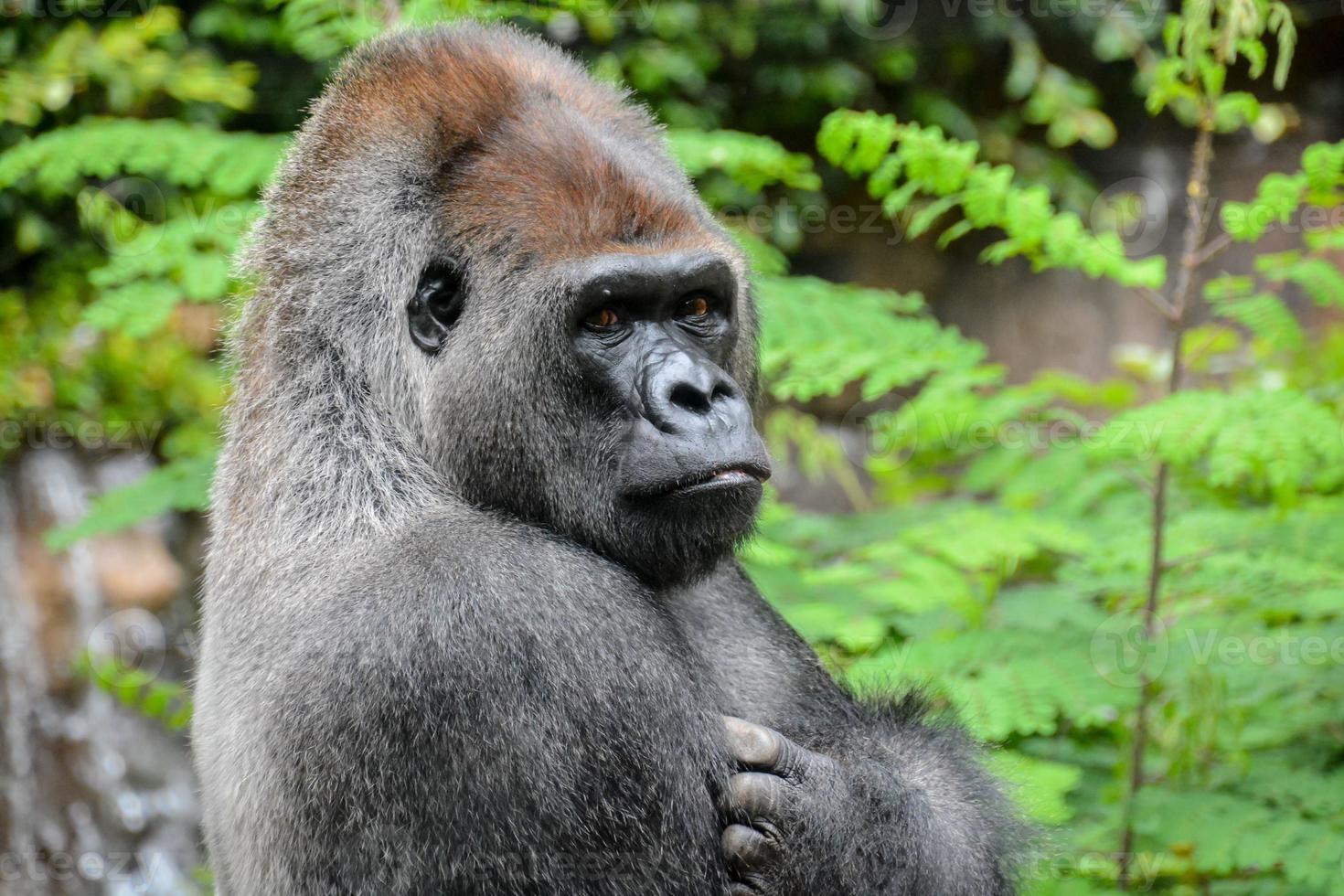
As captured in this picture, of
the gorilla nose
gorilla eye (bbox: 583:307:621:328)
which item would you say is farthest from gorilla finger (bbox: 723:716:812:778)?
gorilla eye (bbox: 583:307:621:328)

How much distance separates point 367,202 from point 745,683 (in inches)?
59.9

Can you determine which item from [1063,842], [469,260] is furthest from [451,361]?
[1063,842]

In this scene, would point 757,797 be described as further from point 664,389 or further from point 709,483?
point 664,389

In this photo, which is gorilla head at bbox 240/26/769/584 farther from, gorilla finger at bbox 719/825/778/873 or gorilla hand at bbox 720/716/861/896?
gorilla finger at bbox 719/825/778/873

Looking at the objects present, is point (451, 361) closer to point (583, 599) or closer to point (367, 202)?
point (367, 202)

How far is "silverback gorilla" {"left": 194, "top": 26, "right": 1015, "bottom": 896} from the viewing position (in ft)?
8.02

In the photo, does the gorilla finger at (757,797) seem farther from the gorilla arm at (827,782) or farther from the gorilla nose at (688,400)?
the gorilla nose at (688,400)

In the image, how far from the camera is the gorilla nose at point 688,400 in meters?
2.76

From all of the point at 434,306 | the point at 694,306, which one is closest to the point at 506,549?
the point at 434,306

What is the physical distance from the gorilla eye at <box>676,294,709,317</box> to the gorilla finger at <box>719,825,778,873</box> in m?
1.17

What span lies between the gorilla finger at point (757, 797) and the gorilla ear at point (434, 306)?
120 centimetres

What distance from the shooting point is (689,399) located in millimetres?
2793

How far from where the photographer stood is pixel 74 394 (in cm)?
883

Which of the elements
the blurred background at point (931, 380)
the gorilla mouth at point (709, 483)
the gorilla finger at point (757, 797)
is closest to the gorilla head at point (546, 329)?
the gorilla mouth at point (709, 483)
